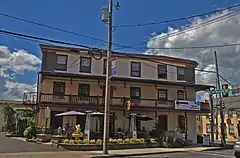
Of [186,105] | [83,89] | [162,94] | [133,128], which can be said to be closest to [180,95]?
[162,94]

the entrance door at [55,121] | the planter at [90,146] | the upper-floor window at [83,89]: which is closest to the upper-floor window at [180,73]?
the upper-floor window at [83,89]

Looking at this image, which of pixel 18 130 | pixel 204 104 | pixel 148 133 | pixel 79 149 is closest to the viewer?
pixel 79 149

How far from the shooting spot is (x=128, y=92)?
30.6 metres

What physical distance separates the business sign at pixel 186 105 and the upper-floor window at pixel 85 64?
9.29 metres

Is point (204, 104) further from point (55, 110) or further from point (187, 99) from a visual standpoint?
point (55, 110)

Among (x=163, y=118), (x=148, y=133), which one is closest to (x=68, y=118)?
(x=148, y=133)

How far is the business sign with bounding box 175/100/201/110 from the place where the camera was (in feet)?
98.2

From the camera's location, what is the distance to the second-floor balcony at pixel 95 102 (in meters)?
26.3

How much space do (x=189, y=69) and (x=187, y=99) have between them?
11.6ft

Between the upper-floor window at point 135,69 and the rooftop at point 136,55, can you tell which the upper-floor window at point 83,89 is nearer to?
the rooftop at point 136,55

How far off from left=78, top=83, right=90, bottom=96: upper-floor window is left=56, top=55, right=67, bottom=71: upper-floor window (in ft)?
7.36

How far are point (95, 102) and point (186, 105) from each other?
9.34 meters

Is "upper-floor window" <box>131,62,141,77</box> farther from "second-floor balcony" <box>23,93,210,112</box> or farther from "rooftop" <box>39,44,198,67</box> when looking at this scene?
"second-floor balcony" <box>23,93,210,112</box>

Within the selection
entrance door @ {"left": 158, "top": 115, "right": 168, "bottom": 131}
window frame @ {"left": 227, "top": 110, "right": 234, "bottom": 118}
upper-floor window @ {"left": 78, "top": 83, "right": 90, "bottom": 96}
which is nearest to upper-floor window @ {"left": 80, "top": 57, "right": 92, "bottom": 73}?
upper-floor window @ {"left": 78, "top": 83, "right": 90, "bottom": 96}
